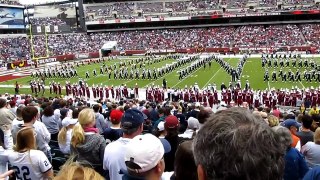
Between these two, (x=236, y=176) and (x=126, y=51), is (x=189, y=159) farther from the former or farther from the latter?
(x=126, y=51)

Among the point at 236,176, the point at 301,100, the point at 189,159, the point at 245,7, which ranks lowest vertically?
the point at 301,100

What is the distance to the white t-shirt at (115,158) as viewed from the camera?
3.74m

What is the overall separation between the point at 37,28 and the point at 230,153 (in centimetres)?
7207

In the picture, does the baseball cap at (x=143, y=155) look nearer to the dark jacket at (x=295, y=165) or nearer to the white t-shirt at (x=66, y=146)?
the dark jacket at (x=295, y=165)

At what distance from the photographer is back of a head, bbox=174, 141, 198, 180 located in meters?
2.34

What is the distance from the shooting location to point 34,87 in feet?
93.9

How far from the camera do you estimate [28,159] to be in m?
3.82

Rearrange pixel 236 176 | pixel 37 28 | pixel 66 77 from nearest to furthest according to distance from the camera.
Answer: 1. pixel 236 176
2. pixel 66 77
3. pixel 37 28

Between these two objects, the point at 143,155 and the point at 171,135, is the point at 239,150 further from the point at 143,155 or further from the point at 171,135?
the point at 171,135

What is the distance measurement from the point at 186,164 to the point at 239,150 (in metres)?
0.89

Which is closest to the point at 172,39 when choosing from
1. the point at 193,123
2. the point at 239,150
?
the point at 193,123

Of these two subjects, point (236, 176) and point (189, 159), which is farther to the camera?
point (189, 159)

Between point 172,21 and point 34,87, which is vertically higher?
point 172,21

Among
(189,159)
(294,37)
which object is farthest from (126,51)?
(189,159)
